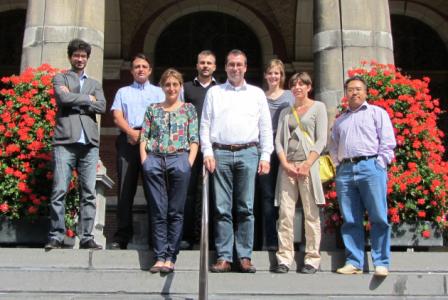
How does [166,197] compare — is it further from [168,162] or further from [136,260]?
[136,260]

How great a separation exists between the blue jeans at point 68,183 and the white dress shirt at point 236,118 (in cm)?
120

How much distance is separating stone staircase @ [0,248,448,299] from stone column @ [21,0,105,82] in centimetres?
304

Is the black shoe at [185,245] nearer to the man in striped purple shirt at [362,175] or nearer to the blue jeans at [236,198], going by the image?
the blue jeans at [236,198]

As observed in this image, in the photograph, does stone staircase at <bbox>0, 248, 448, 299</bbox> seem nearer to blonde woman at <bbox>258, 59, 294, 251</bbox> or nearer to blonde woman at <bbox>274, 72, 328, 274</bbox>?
blonde woman at <bbox>274, 72, 328, 274</bbox>

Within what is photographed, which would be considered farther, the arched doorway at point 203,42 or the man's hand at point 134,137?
the arched doorway at point 203,42

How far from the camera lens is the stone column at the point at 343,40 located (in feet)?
26.1

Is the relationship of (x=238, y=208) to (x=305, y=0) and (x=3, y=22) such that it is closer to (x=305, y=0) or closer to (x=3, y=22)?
(x=305, y=0)

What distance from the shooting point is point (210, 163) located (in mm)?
5359

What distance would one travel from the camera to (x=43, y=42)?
7.80 m

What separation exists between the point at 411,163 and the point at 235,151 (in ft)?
6.82

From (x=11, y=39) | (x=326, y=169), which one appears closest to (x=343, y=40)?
(x=326, y=169)

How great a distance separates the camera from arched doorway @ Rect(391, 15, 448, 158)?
1410 cm

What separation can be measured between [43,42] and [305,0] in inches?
303

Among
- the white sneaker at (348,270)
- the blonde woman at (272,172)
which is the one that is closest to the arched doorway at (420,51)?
the blonde woman at (272,172)
